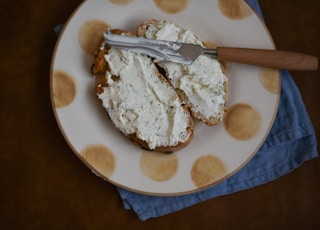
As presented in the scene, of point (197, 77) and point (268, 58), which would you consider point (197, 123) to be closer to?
point (197, 77)

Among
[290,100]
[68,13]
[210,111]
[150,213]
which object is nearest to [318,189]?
[290,100]

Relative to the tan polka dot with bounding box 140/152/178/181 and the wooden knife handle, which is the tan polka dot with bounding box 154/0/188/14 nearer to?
the wooden knife handle

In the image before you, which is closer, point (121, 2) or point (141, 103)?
point (141, 103)

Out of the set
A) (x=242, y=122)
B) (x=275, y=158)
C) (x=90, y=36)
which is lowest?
(x=275, y=158)

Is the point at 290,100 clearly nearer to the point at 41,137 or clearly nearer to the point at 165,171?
the point at 165,171

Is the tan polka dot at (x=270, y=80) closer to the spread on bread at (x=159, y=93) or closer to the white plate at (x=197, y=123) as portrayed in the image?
the white plate at (x=197, y=123)

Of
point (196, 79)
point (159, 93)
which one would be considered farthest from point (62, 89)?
point (196, 79)

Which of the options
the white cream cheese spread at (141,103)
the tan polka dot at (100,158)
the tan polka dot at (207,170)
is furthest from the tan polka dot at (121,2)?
the tan polka dot at (207,170)
